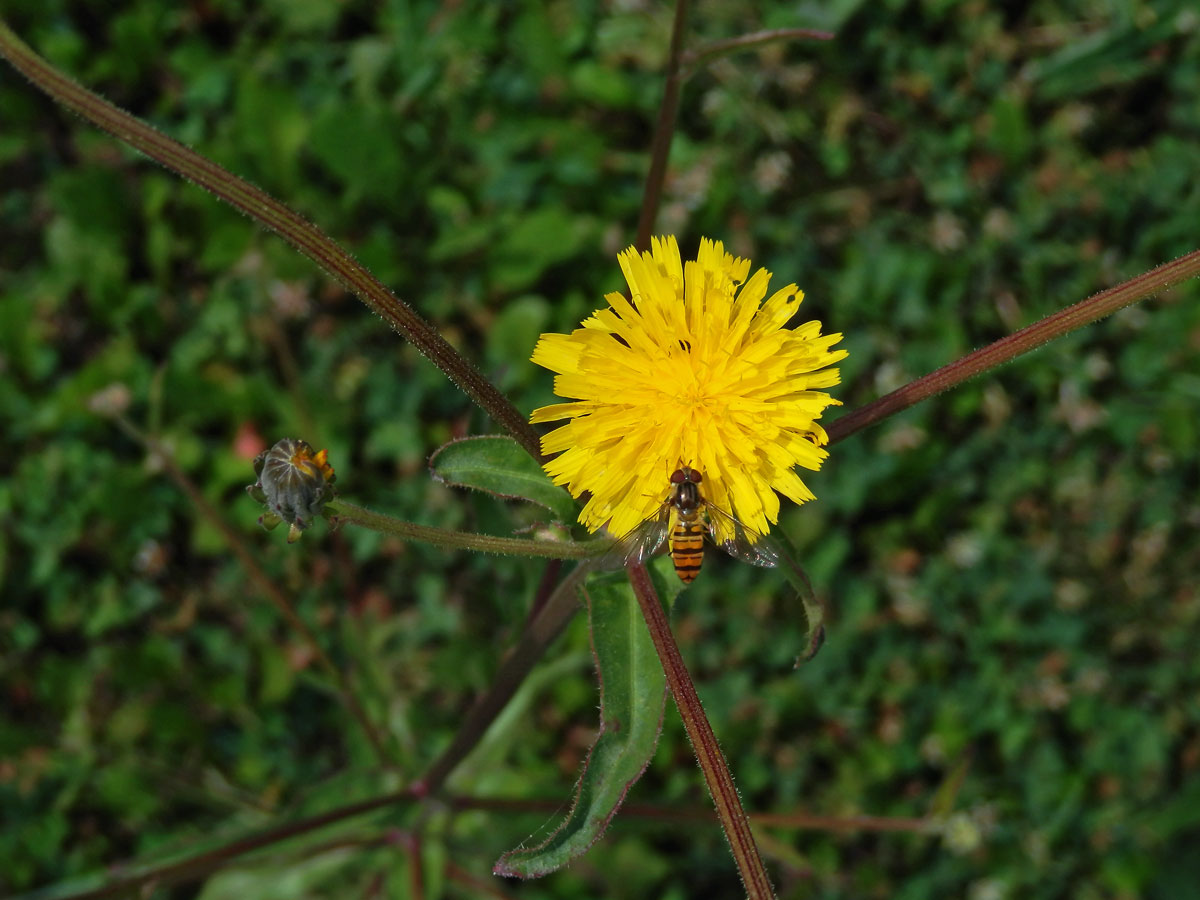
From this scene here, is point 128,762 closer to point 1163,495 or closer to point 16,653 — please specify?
point 16,653

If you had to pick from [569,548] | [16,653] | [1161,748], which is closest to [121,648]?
[16,653]

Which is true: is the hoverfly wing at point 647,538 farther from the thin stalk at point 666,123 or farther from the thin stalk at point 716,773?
the thin stalk at point 666,123

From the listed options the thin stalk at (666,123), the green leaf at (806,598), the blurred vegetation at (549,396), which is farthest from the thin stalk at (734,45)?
the blurred vegetation at (549,396)

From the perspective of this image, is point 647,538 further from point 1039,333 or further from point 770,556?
point 1039,333

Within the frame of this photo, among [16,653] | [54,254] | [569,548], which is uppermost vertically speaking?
[54,254]

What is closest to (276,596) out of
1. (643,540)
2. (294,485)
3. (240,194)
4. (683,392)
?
(294,485)

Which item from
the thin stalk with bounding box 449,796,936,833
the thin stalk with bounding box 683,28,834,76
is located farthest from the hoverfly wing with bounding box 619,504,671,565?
the thin stalk with bounding box 449,796,936,833

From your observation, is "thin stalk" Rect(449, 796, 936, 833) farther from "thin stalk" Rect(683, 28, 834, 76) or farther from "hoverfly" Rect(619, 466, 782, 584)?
"thin stalk" Rect(683, 28, 834, 76)
